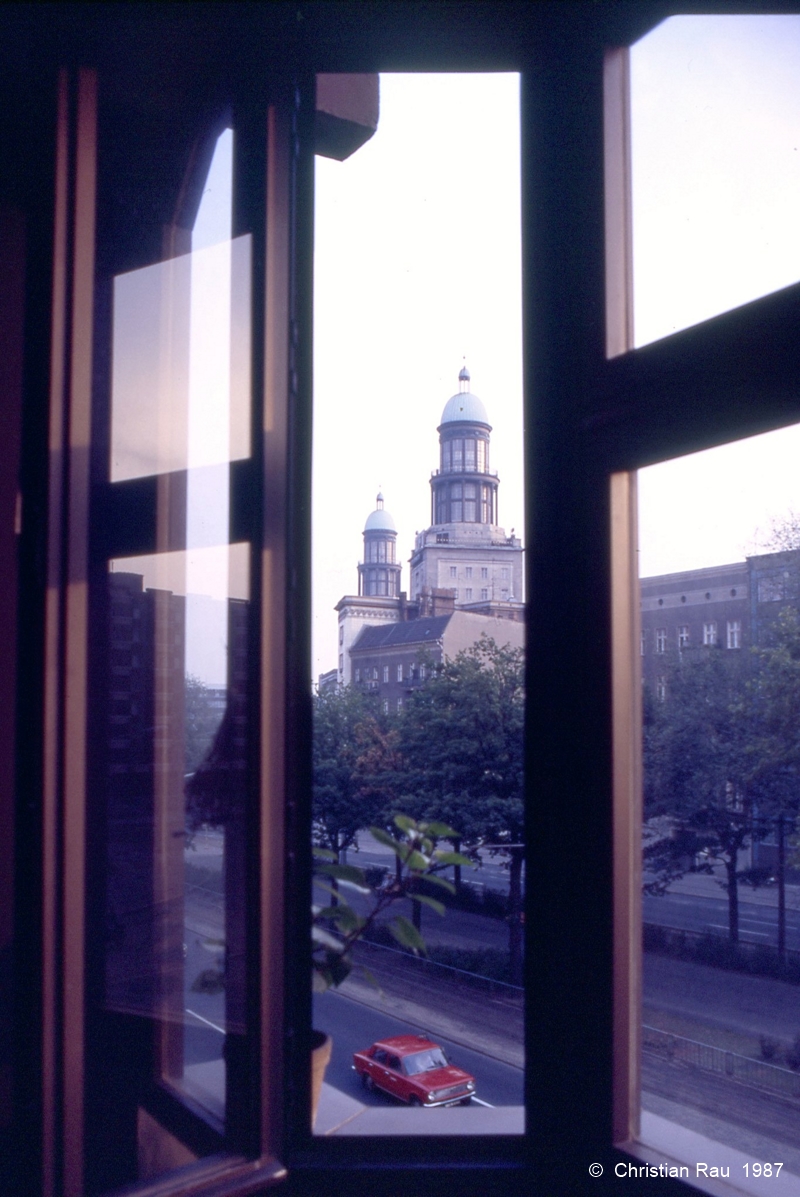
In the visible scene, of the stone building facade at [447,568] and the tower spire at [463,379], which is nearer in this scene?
the stone building facade at [447,568]

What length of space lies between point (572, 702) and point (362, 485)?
672 mm

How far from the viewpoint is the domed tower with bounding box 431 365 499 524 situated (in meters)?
1.63

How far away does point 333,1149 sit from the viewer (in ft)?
5.08

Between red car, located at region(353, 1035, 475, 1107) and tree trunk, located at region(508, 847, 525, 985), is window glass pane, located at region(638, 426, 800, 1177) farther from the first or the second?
red car, located at region(353, 1035, 475, 1107)

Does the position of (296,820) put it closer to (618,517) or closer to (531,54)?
(618,517)

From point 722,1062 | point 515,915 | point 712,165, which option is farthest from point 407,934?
point 712,165

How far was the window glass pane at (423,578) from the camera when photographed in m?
1.64

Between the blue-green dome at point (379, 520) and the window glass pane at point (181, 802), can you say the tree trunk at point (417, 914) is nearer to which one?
the window glass pane at point (181, 802)

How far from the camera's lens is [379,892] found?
176 cm

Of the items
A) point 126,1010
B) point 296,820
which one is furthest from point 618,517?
point 126,1010

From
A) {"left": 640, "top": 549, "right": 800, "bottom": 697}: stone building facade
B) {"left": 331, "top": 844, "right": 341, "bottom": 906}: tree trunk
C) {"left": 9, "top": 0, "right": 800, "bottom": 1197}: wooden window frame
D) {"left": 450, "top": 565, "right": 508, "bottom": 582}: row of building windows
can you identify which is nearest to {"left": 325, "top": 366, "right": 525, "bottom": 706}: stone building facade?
{"left": 450, "top": 565, "right": 508, "bottom": 582}: row of building windows

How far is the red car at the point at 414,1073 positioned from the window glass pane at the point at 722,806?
0.42 metres

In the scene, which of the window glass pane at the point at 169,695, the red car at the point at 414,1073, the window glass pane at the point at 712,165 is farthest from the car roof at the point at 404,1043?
the window glass pane at the point at 712,165

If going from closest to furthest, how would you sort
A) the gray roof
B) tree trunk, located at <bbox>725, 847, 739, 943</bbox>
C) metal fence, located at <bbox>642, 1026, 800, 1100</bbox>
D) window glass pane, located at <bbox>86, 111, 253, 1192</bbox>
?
1. metal fence, located at <bbox>642, 1026, 800, 1100</bbox>
2. tree trunk, located at <bbox>725, 847, 739, 943</bbox>
3. window glass pane, located at <bbox>86, 111, 253, 1192</bbox>
4. the gray roof
